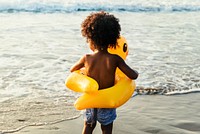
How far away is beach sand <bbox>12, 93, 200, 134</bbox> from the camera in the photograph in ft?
14.9

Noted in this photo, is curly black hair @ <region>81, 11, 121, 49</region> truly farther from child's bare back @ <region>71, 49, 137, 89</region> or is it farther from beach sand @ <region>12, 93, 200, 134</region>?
beach sand @ <region>12, 93, 200, 134</region>

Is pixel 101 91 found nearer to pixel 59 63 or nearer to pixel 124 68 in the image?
pixel 124 68

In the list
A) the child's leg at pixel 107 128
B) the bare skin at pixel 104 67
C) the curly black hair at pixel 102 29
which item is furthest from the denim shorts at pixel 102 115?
the curly black hair at pixel 102 29

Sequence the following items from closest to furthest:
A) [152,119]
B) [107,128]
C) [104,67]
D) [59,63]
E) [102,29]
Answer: [102,29] < [104,67] < [107,128] < [152,119] < [59,63]

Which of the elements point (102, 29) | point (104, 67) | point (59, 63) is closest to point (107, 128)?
point (104, 67)

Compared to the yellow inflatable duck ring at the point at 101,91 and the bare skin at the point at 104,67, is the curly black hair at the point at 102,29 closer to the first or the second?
the bare skin at the point at 104,67

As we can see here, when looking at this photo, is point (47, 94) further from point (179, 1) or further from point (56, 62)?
point (179, 1)

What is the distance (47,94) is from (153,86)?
1728 millimetres

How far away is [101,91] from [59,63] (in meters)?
4.48

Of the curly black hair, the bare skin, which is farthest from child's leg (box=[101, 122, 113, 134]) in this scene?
the curly black hair

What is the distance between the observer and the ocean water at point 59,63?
531 cm

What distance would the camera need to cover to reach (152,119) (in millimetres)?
4922

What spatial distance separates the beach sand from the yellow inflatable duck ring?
1.06m

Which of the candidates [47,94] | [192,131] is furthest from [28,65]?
[192,131]
